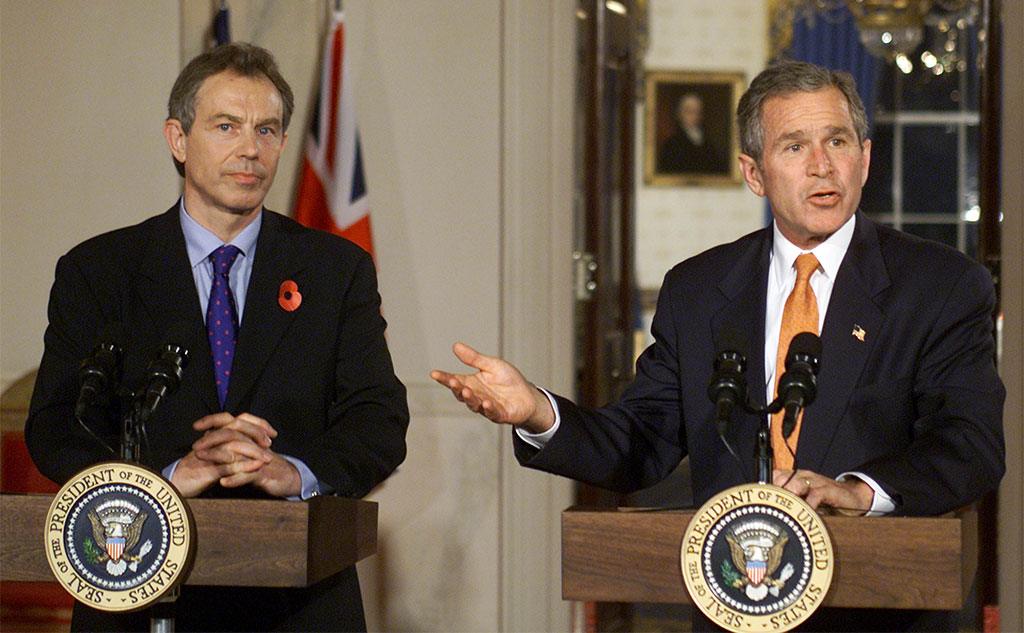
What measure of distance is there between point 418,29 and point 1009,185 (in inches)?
85.0

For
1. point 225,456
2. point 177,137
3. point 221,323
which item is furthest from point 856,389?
point 177,137

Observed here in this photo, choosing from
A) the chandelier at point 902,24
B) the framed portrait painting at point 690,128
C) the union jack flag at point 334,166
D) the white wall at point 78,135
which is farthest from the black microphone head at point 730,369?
the framed portrait painting at point 690,128

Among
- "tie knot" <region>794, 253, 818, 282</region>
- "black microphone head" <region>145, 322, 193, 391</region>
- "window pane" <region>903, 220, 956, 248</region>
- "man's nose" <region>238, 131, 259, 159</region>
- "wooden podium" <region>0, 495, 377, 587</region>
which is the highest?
"window pane" <region>903, 220, 956, 248</region>

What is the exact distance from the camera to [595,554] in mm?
2018

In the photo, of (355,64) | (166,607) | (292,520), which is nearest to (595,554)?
(292,520)

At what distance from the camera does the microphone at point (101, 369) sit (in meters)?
2.24

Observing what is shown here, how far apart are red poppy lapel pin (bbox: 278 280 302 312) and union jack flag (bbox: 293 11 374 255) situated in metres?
2.32

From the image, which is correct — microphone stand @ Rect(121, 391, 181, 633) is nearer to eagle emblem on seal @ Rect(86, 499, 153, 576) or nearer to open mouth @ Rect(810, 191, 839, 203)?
eagle emblem on seal @ Rect(86, 499, 153, 576)

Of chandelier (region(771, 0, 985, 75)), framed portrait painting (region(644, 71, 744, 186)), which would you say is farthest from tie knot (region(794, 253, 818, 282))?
framed portrait painting (region(644, 71, 744, 186))

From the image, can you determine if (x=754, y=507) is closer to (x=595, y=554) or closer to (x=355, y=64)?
(x=595, y=554)

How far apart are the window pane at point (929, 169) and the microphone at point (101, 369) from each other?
10647mm

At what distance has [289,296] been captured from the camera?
2682mm

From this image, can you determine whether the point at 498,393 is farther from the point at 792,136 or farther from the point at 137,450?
the point at 792,136

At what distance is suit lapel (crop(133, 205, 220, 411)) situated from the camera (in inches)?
102
